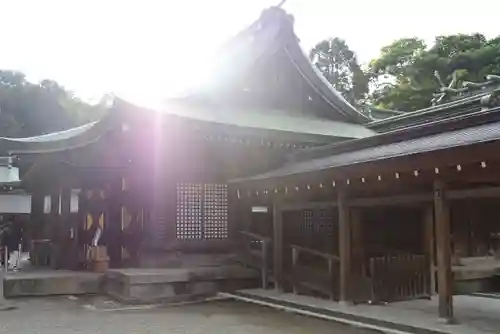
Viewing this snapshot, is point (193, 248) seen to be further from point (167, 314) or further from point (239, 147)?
point (167, 314)

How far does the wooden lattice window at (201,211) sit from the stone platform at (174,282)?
107cm

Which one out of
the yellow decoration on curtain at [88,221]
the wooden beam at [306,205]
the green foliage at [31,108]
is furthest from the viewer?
the green foliage at [31,108]

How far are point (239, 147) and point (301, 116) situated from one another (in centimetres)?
302

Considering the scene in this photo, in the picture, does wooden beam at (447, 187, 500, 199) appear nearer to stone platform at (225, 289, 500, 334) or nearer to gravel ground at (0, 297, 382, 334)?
stone platform at (225, 289, 500, 334)

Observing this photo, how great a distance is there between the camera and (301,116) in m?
15.1

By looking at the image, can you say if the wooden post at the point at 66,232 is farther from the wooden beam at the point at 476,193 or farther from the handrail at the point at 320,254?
the wooden beam at the point at 476,193

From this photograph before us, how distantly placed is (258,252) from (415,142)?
4.74 m

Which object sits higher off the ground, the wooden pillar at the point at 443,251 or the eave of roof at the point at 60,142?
the eave of roof at the point at 60,142

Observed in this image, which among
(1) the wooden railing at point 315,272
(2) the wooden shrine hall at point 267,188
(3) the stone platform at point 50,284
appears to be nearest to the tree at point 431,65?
(2) the wooden shrine hall at point 267,188

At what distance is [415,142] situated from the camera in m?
8.75

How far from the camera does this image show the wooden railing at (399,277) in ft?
30.9

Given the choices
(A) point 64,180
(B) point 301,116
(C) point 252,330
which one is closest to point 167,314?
(C) point 252,330

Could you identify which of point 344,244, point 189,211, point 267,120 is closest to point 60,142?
point 189,211

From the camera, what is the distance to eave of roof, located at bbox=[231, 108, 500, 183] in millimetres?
7234
